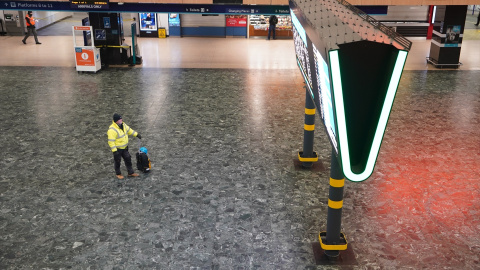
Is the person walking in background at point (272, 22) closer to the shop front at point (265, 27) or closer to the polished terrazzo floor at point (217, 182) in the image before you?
the shop front at point (265, 27)

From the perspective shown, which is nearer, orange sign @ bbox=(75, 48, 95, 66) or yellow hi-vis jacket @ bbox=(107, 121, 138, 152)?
yellow hi-vis jacket @ bbox=(107, 121, 138, 152)

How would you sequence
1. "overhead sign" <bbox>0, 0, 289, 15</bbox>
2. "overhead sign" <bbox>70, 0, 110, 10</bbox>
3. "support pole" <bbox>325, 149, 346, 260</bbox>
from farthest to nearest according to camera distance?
"overhead sign" <bbox>0, 0, 289, 15</bbox> → "overhead sign" <bbox>70, 0, 110, 10</bbox> → "support pole" <bbox>325, 149, 346, 260</bbox>

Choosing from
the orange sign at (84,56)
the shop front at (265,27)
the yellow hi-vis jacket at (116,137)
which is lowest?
the yellow hi-vis jacket at (116,137)

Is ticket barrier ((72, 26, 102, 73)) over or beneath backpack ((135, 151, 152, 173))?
over

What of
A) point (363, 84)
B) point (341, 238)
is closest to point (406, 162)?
point (341, 238)

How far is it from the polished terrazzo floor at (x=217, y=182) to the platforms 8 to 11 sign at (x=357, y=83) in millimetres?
2832

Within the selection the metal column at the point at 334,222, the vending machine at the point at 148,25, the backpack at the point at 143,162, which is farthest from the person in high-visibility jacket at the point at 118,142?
the vending machine at the point at 148,25

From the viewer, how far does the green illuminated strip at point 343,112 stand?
14.5ft

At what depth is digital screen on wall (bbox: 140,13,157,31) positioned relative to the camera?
26.3 metres

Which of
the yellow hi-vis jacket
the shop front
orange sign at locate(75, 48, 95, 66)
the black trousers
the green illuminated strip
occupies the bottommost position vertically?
the black trousers

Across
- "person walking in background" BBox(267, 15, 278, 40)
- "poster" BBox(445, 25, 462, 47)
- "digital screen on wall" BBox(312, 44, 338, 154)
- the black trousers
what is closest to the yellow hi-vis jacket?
the black trousers

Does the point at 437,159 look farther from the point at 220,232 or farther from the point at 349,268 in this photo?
the point at 220,232

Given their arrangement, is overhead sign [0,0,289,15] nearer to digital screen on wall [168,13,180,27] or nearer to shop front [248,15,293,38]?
digital screen on wall [168,13,180,27]

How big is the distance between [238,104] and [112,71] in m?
6.77
